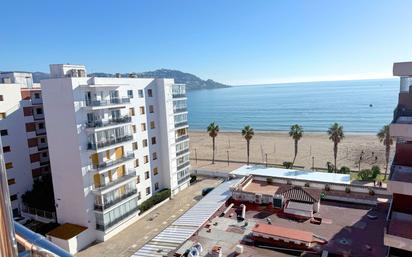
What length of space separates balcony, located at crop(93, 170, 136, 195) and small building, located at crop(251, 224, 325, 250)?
55.7ft

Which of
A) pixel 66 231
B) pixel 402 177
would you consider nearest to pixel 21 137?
pixel 66 231

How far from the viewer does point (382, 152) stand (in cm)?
6588

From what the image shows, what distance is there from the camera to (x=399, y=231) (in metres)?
15.3

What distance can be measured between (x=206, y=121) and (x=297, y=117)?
1680 inches

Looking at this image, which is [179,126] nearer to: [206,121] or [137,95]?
[137,95]

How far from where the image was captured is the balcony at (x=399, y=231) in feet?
47.9

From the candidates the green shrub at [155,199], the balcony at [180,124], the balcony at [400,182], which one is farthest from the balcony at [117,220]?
the balcony at [400,182]

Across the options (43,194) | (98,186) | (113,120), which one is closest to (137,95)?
(113,120)

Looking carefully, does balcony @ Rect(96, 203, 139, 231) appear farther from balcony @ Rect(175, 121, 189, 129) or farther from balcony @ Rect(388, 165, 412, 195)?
balcony @ Rect(388, 165, 412, 195)

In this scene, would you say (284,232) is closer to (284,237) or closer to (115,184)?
(284,237)

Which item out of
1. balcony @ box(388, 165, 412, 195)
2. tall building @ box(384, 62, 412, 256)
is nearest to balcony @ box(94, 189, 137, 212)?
tall building @ box(384, 62, 412, 256)

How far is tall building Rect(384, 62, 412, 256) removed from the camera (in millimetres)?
14973

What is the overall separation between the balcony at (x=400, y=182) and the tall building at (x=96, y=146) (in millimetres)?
25466

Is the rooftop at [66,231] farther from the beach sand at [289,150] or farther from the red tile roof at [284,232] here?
the beach sand at [289,150]
